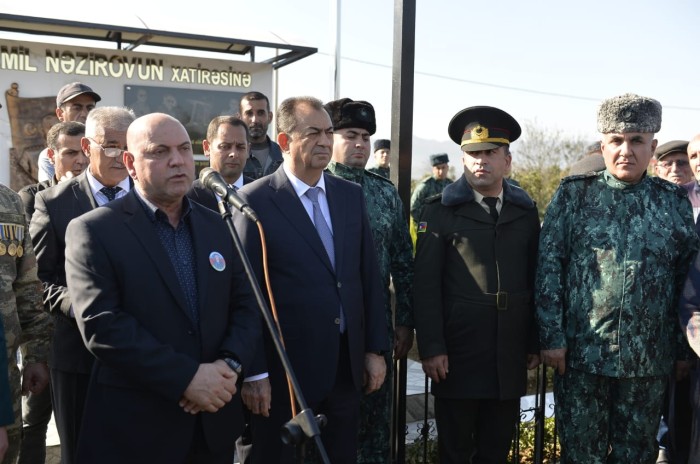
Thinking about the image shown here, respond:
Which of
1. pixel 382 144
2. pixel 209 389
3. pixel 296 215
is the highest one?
pixel 382 144

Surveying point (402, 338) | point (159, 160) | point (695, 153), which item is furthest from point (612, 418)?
point (159, 160)

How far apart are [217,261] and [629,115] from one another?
214 cm

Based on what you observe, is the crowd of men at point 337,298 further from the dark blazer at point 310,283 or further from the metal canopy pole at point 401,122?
the metal canopy pole at point 401,122

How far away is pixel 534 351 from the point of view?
3.66 m

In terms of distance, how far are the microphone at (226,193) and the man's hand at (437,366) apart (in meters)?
1.58

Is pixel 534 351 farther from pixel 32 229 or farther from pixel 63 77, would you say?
pixel 63 77

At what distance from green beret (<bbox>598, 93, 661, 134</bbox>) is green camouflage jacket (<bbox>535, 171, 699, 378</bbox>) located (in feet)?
0.84

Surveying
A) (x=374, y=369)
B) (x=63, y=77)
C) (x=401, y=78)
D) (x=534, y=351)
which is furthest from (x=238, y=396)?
(x=63, y=77)

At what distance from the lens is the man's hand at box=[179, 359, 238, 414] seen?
8.19 ft

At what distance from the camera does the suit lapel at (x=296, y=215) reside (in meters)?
3.11

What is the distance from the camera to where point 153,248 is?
260 cm

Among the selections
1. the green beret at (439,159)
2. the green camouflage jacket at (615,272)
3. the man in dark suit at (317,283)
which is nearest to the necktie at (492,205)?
the green camouflage jacket at (615,272)

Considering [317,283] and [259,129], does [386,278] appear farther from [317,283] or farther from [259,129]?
[259,129]

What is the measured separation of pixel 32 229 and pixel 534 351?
8.60ft
